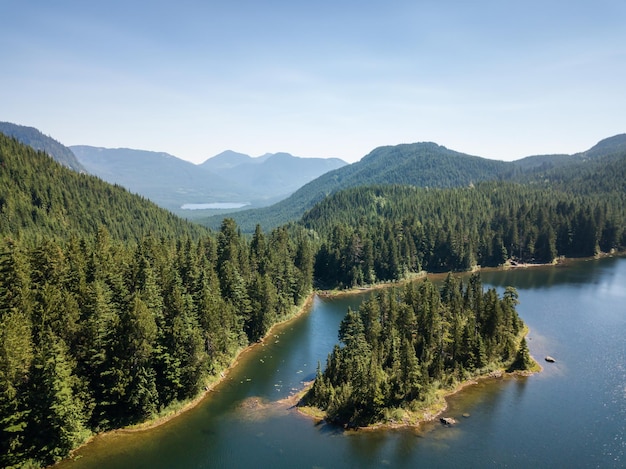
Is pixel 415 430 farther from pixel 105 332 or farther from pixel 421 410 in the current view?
pixel 105 332

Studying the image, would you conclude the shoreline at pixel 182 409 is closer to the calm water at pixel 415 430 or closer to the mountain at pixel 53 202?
the calm water at pixel 415 430

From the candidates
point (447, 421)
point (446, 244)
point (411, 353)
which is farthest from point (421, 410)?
point (446, 244)

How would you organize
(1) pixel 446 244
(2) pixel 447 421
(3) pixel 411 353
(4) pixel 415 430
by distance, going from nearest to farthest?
(4) pixel 415 430 → (2) pixel 447 421 → (3) pixel 411 353 → (1) pixel 446 244

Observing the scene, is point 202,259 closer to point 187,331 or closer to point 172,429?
point 187,331

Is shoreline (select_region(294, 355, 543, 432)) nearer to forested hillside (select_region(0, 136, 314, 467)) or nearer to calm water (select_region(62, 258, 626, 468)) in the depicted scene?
calm water (select_region(62, 258, 626, 468))

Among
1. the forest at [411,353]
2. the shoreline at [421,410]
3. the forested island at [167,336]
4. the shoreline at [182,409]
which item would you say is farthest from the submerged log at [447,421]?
the shoreline at [182,409]

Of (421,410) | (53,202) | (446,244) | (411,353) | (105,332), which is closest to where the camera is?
(105,332)

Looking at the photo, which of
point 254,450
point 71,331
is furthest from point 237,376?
point 71,331
